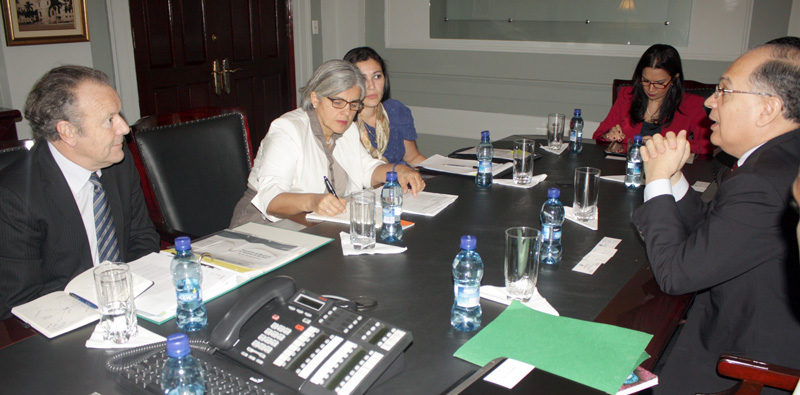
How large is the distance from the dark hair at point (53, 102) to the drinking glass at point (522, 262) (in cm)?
127

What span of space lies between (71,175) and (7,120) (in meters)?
1.67

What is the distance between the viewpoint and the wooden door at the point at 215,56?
412 cm

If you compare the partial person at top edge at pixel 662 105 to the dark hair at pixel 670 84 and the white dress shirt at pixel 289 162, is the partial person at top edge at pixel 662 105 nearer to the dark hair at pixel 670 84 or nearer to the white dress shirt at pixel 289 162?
the dark hair at pixel 670 84

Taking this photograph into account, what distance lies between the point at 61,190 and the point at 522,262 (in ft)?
4.21

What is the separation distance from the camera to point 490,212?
206 centimetres

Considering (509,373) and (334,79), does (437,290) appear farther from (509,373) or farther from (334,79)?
(334,79)

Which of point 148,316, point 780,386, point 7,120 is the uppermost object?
point 7,120

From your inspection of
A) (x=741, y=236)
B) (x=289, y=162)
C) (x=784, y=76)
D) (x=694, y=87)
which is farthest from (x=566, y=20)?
(x=741, y=236)

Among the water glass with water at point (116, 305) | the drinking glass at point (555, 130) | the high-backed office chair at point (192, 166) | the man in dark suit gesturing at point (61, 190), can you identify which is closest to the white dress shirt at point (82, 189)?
the man in dark suit gesturing at point (61, 190)

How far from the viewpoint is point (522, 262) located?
143 cm

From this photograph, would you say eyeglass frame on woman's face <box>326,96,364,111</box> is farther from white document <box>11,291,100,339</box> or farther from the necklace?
the necklace

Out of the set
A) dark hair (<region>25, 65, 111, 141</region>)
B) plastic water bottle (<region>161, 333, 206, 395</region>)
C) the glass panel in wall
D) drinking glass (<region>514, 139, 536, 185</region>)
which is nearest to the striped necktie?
dark hair (<region>25, 65, 111, 141</region>)

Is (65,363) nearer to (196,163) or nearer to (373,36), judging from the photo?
(196,163)

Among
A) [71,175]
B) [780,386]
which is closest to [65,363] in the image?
[71,175]
